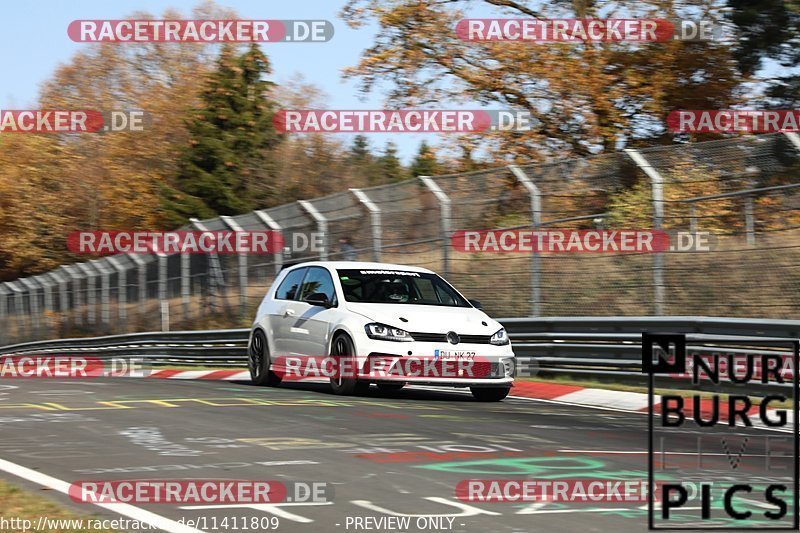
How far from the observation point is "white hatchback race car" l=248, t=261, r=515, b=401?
12633 mm

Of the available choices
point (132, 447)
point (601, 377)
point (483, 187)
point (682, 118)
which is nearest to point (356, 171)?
point (682, 118)

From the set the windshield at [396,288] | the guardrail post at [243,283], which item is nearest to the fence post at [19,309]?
the guardrail post at [243,283]

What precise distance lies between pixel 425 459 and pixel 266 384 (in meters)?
7.69

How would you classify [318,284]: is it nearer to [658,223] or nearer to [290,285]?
[290,285]

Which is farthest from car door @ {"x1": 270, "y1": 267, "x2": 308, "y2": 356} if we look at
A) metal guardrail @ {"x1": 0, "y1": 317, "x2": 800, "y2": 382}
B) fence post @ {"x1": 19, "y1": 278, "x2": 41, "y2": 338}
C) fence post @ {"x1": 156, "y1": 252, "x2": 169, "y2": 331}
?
fence post @ {"x1": 19, "y1": 278, "x2": 41, "y2": 338}

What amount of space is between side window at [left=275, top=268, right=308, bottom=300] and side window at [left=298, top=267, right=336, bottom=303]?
195 millimetres

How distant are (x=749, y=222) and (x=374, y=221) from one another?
23.8ft

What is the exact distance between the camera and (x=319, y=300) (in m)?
13.7

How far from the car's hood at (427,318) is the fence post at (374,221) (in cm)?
612

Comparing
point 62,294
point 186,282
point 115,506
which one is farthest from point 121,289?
point 115,506

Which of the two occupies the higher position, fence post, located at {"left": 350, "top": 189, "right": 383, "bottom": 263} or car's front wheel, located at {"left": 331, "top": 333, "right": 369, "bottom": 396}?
fence post, located at {"left": 350, "top": 189, "right": 383, "bottom": 263}

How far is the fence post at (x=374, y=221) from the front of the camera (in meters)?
19.5

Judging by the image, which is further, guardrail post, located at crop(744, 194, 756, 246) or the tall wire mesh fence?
guardrail post, located at crop(744, 194, 756, 246)

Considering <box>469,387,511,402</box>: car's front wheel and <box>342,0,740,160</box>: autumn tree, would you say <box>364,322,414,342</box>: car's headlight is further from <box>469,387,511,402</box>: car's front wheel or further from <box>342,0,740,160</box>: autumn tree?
<box>342,0,740,160</box>: autumn tree
